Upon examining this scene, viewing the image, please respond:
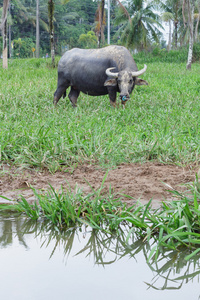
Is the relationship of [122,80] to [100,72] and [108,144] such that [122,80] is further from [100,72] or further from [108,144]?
[108,144]

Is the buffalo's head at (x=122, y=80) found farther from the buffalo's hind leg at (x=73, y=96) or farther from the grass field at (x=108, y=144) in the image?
the buffalo's hind leg at (x=73, y=96)

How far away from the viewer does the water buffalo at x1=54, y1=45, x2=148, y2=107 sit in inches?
286

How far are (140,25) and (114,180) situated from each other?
1144 inches

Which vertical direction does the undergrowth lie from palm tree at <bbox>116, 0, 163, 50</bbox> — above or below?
below

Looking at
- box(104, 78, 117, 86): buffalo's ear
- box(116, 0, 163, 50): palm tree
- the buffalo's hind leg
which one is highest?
box(116, 0, 163, 50): palm tree

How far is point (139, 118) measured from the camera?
20.8 ft

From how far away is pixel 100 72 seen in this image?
761 centimetres

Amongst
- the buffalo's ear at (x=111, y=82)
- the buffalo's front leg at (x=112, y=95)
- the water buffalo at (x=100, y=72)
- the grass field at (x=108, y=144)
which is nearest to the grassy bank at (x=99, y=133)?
the grass field at (x=108, y=144)

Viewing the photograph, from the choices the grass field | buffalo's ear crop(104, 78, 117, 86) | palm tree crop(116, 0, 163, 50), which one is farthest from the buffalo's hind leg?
palm tree crop(116, 0, 163, 50)

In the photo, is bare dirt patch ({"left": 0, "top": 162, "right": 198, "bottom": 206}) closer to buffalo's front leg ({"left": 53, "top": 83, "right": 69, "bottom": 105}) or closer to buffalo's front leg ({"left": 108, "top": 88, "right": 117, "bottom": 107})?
buffalo's front leg ({"left": 108, "top": 88, "right": 117, "bottom": 107})

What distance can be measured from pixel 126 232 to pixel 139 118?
363cm

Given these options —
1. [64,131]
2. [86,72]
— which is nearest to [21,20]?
[86,72]

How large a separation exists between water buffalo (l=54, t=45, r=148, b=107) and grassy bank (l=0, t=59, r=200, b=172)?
30 centimetres

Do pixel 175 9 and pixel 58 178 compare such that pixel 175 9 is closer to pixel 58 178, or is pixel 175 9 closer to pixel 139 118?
pixel 139 118
